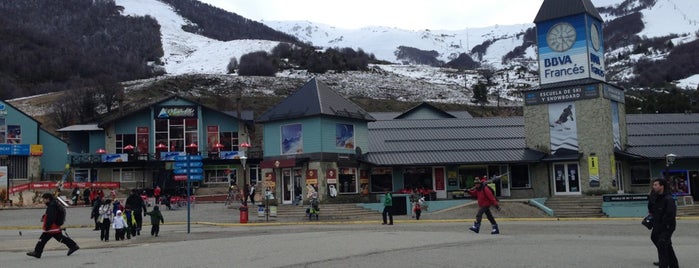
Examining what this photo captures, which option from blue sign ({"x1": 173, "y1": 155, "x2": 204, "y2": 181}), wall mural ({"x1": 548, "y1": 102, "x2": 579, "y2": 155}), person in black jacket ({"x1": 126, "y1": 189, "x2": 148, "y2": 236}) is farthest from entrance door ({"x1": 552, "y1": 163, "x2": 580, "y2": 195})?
person in black jacket ({"x1": 126, "y1": 189, "x2": 148, "y2": 236})

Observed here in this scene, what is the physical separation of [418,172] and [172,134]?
89.2ft

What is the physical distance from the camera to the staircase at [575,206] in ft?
107

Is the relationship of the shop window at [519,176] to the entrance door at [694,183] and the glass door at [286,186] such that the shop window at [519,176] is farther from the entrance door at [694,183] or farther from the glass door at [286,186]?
the glass door at [286,186]

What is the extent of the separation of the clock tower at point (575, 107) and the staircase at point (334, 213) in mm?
12070

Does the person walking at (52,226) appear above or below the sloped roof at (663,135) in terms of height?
below

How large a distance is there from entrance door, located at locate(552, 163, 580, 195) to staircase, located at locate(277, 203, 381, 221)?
468 inches

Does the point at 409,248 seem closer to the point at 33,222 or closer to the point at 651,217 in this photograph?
the point at 651,217

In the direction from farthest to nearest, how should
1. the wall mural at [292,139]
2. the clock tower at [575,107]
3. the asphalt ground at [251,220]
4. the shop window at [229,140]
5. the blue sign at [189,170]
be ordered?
the shop window at [229,140] < the wall mural at [292,139] < the clock tower at [575,107] < the asphalt ground at [251,220] < the blue sign at [189,170]

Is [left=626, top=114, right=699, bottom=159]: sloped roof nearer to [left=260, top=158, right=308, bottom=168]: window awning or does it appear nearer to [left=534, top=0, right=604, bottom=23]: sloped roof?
[left=534, top=0, right=604, bottom=23]: sloped roof

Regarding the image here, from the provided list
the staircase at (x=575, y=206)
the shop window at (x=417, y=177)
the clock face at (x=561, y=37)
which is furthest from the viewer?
the shop window at (x=417, y=177)

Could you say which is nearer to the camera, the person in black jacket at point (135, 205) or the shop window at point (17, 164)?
the person in black jacket at point (135, 205)

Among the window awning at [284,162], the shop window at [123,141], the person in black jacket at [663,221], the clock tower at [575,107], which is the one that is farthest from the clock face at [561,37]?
the shop window at [123,141]

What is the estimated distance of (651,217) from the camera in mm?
10359

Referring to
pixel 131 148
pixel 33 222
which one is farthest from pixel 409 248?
pixel 131 148
